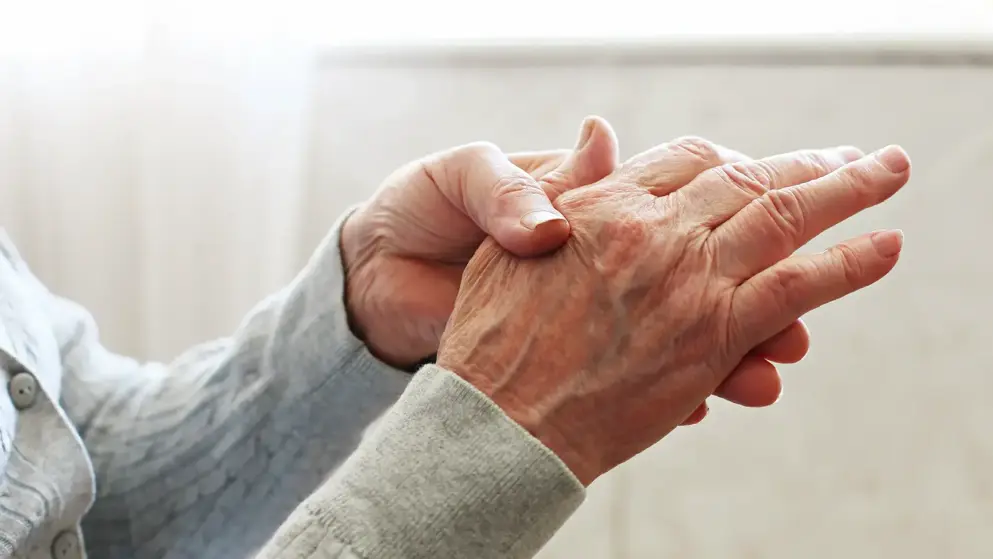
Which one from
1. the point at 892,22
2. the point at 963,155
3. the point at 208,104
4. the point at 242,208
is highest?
the point at 892,22

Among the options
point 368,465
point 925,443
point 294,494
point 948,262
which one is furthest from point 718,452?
point 368,465

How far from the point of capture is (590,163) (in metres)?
0.69

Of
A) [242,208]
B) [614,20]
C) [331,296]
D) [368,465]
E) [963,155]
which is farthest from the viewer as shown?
[242,208]

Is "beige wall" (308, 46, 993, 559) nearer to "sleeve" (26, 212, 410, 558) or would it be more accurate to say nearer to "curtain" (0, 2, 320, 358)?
"curtain" (0, 2, 320, 358)

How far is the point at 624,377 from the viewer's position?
558mm

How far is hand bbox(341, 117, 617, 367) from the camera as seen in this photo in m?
0.69

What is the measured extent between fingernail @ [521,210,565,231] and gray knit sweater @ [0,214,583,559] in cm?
13

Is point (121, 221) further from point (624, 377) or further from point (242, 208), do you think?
point (624, 377)

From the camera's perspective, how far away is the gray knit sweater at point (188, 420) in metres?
0.67

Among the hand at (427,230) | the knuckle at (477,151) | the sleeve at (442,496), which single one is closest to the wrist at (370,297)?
the hand at (427,230)

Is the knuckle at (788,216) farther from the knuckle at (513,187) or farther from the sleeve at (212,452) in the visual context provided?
the sleeve at (212,452)

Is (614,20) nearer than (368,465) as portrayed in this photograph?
No

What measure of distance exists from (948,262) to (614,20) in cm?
50

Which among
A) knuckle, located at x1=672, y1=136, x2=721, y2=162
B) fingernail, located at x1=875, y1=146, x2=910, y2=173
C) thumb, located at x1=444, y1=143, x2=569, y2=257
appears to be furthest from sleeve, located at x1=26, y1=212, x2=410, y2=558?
fingernail, located at x1=875, y1=146, x2=910, y2=173
